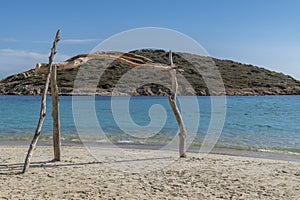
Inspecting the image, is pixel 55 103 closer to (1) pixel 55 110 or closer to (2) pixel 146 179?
(1) pixel 55 110

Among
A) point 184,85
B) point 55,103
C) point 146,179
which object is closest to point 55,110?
point 55,103

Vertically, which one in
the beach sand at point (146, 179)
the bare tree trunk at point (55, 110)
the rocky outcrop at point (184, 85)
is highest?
the rocky outcrop at point (184, 85)

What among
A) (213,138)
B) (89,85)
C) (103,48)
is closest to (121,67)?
(89,85)

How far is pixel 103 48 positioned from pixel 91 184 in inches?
169

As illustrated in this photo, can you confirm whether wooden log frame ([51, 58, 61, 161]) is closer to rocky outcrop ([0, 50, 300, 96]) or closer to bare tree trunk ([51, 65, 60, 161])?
bare tree trunk ([51, 65, 60, 161])

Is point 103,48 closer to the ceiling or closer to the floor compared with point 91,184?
closer to the ceiling

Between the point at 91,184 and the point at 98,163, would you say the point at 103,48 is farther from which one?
the point at 91,184

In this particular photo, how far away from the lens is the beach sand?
6016 mm

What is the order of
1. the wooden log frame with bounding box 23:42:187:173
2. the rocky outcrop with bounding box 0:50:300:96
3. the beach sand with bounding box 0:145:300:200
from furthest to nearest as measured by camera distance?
1. the rocky outcrop with bounding box 0:50:300:96
2. the wooden log frame with bounding box 23:42:187:173
3. the beach sand with bounding box 0:145:300:200

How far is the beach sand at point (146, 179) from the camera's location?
602 centimetres

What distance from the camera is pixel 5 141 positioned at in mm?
14945

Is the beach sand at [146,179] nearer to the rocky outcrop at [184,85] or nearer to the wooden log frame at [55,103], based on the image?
the wooden log frame at [55,103]

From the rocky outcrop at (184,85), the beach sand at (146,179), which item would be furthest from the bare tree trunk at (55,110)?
the rocky outcrop at (184,85)

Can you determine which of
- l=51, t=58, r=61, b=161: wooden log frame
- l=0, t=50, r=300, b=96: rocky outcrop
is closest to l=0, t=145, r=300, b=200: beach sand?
l=51, t=58, r=61, b=161: wooden log frame
